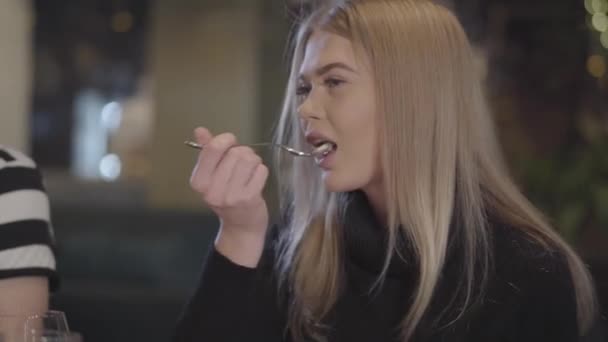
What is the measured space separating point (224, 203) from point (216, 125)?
2.92 metres

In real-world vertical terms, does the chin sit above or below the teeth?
below

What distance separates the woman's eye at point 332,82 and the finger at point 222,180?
205 millimetres

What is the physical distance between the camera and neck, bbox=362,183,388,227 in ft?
4.52

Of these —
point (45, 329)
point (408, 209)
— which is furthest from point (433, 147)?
point (45, 329)

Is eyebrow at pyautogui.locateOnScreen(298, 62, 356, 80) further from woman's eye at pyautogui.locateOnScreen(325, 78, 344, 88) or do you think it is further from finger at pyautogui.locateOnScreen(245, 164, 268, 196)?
finger at pyautogui.locateOnScreen(245, 164, 268, 196)

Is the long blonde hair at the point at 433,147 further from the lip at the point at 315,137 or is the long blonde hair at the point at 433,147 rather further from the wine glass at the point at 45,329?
the wine glass at the point at 45,329

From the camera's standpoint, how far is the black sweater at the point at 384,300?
1227 mm

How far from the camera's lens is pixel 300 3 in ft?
5.29

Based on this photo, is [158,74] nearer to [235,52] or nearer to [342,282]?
[235,52]

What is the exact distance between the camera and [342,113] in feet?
4.27

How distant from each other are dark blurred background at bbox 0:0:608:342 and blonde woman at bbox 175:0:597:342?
0.33m

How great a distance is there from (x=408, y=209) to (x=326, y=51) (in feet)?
0.78

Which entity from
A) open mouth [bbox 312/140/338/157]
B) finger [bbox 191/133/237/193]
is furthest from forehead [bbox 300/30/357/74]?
finger [bbox 191/133/237/193]

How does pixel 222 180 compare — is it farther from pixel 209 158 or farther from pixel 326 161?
pixel 326 161
